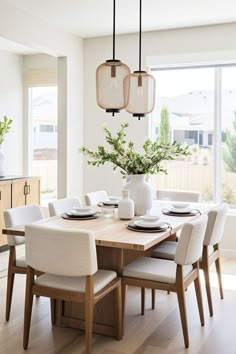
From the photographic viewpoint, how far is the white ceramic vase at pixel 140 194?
367 centimetres

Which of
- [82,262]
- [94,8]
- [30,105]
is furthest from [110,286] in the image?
[30,105]

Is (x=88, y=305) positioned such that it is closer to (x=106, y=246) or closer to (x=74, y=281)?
(x=74, y=281)

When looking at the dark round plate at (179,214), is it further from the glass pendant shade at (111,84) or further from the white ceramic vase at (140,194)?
the glass pendant shade at (111,84)

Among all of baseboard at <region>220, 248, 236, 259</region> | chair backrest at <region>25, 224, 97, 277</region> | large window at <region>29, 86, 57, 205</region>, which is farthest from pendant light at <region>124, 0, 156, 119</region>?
large window at <region>29, 86, 57, 205</region>

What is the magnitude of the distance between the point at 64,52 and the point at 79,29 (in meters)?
0.34

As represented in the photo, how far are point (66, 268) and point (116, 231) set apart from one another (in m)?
0.52

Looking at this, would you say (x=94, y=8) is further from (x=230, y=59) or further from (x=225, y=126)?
(x=225, y=126)

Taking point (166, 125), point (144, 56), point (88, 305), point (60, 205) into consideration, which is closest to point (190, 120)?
point (166, 125)

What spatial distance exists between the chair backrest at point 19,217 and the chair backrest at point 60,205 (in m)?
0.17

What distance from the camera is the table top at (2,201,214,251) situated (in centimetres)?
273

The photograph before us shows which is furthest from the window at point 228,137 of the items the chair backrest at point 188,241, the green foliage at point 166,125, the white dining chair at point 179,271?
the chair backrest at point 188,241

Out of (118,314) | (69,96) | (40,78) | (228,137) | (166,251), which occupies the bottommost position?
(118,314)

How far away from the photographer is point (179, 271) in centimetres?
288

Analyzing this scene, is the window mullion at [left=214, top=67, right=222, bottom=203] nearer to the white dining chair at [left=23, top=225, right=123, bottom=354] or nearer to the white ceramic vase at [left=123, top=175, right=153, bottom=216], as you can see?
the white ceramic vase at [left=123, top=175, right=153, bottom=216]
